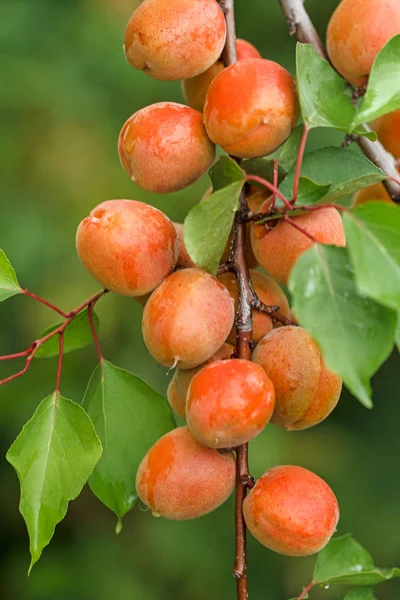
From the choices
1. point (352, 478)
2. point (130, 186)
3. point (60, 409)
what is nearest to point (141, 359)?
point (130, 186)

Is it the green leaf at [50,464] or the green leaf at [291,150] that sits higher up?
the green leaf at [291,150]

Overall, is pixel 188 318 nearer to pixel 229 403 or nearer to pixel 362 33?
pixel 229 403

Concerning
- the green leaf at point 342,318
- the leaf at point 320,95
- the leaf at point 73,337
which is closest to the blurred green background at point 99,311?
the leaf at point 73,337

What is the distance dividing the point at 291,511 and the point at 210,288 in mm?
194

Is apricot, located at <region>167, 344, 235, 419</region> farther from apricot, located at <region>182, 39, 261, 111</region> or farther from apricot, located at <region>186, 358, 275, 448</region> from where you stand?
apricot, located at <region>182, 39, 261, 111</region>

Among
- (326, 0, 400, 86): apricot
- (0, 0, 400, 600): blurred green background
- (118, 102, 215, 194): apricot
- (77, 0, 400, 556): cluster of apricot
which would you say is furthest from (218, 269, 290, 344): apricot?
(0, 0, 400, 600): blurred green background

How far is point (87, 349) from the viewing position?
5.16 ft

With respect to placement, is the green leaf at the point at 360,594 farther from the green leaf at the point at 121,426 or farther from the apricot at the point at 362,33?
the apricot at the point at 362,33

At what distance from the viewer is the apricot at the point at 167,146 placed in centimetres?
70

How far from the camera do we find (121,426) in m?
0.80

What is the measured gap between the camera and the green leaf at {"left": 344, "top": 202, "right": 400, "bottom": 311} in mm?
496

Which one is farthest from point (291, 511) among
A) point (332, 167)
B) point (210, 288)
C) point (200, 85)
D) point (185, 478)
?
point (200, 85)

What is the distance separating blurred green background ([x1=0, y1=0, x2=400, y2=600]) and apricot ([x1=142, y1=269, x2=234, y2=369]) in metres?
0.88

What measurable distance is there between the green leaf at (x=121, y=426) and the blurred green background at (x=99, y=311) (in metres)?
0.70
